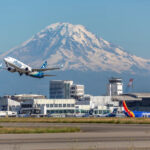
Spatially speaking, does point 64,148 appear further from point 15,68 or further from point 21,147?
point 15,68

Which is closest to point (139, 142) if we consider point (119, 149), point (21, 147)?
point (119, 149)

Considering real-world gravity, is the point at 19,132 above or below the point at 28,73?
below

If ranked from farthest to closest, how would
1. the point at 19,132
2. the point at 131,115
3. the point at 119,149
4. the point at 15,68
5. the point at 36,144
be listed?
the point at 131,115 → the point at 15,68 → the point at 19,132 → the point at 36,144 → the point at 119,149

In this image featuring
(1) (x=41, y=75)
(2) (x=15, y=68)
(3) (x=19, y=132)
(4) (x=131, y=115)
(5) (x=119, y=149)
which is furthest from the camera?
(4) (x=131, y=115)

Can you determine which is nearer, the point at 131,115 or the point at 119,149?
the point at 119,149

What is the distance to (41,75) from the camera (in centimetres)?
13375

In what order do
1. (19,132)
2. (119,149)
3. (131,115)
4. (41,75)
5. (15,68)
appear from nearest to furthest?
(119,149), (19,132), (15,68), (41,75), (131,115)

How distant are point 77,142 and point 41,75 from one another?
80907 mm

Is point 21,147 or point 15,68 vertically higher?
point 15,68

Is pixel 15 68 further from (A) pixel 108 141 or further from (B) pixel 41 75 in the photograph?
(A) pixel 108 141

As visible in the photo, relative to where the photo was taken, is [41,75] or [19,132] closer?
[19,132]

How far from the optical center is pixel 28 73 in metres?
127

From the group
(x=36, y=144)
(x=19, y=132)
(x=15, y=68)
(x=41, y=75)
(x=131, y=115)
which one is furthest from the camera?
(x=131, y=115)

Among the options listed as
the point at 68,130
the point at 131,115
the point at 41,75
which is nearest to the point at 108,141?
the point at 68,130
